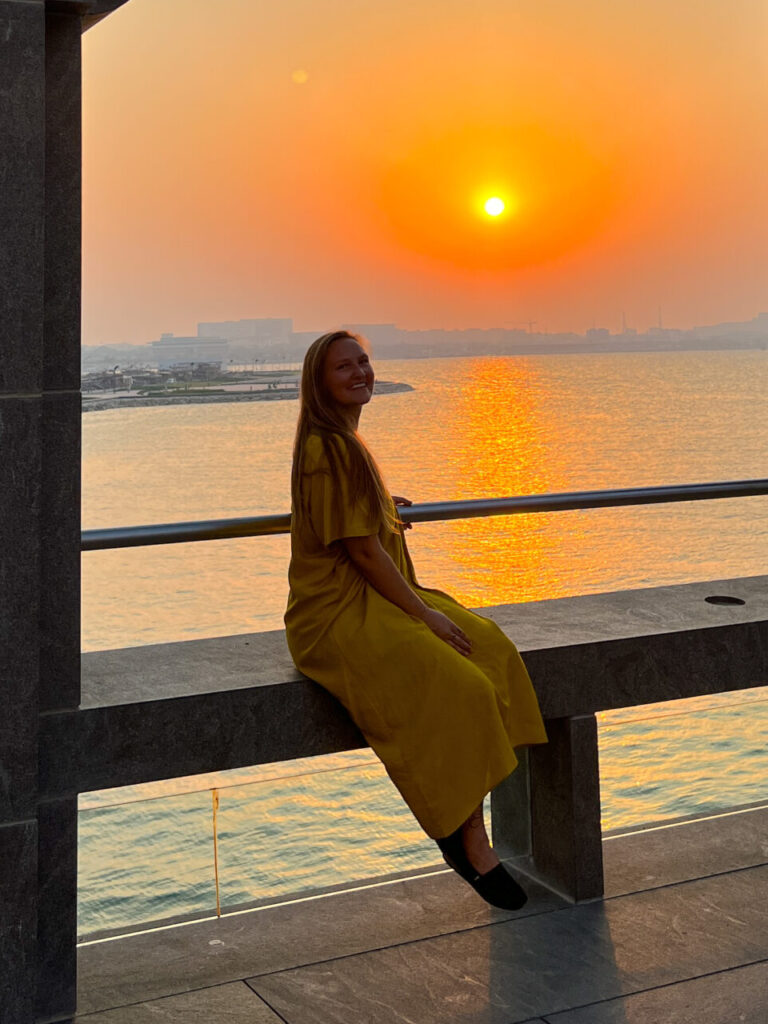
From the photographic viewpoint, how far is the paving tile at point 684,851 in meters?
3.38

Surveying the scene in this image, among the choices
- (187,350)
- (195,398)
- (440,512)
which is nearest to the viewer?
(440,512)

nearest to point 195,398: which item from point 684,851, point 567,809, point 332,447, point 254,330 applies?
point 254,330

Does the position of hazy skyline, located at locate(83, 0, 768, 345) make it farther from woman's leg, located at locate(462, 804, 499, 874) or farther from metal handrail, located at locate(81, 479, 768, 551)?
woman's leg, located at locate(462, 804, 499, 874)

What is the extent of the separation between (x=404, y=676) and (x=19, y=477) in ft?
2.94

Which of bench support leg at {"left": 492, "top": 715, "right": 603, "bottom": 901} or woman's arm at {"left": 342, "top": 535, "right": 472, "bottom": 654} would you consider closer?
woman's arm at {"left": 342, "top": 535, "right": 472, "bottom": 654}

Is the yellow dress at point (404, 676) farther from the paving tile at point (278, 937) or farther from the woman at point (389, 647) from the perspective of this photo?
the paving tile at point (278, 937)

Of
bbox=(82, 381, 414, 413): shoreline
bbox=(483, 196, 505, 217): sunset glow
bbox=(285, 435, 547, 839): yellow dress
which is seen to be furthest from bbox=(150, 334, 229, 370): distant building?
bbox=(285, 435, 547, 839): yellow dress

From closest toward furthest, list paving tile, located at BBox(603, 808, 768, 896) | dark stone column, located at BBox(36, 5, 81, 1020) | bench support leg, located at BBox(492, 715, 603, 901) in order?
dark stone column, located at BBox(36, 5, 81, 1020) → bench support leg, located at BBox(492, 715, 603, 901) → paving tile, located at BBox(603, 808, 768, 896)

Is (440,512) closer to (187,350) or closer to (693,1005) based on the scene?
(693,1005)

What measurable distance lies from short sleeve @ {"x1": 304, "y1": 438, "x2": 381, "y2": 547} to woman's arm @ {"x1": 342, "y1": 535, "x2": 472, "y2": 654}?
3cm

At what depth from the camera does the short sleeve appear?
9.48 feet

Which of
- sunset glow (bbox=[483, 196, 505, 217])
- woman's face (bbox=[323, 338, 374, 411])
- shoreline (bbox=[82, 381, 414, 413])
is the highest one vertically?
sunset glow (bbox=[483, 196, 505, 217])

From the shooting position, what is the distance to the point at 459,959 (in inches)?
115

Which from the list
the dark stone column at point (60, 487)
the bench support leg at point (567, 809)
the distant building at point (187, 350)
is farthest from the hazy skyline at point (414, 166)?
the dark stone column at point (60, 487)
